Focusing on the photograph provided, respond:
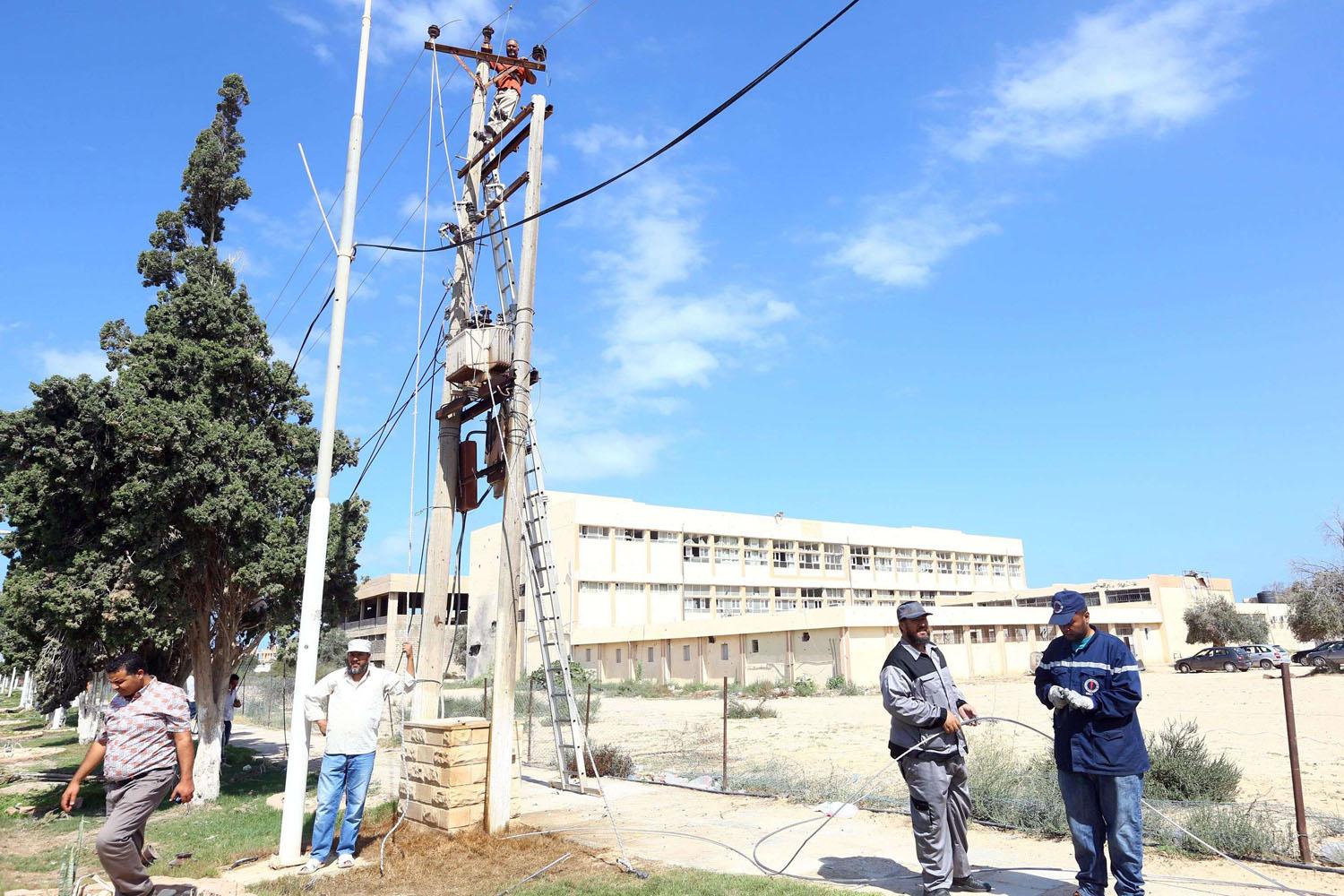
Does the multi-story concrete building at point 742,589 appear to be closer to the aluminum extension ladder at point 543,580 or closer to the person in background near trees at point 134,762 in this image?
the aluminum extension ladder at point 543,580

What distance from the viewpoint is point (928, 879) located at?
6277mm

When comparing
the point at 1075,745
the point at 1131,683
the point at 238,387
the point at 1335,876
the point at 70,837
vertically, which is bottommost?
the point at 70,837

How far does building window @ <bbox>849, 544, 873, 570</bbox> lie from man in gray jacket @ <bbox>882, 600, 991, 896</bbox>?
69582 millimetres

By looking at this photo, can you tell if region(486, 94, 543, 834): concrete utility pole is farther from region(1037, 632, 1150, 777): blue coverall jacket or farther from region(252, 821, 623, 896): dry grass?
region(1037, 632, 1150, 777): blue coverall jacket

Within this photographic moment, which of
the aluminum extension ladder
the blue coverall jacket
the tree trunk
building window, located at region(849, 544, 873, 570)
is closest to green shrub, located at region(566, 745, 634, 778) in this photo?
the aluminum extension ladder

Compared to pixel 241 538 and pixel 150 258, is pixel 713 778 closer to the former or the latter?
pixel 241 538

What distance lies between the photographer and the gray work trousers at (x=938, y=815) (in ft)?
20.5

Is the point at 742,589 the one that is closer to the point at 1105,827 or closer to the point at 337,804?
the point at 337,804

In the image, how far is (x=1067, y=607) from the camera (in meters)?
6.00

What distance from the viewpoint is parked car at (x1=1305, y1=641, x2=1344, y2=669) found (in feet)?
126

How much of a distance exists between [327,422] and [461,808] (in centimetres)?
412

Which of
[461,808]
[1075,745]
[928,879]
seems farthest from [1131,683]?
[461,808]

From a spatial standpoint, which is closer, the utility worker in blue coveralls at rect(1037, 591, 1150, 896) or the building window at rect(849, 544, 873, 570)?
the utility worker in blue coveralls at rect(1037, 591, 1150, 896)

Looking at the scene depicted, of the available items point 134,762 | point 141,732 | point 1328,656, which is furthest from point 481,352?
point 1328,656
